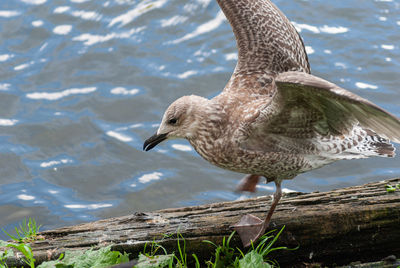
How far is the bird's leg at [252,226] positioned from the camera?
4199 millimetres

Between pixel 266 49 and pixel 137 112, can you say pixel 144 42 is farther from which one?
pixel 266 49

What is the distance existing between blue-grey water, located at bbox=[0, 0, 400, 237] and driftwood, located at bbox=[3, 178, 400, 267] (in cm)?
347

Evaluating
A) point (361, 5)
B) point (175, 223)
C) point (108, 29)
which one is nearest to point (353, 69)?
point (361, 5)

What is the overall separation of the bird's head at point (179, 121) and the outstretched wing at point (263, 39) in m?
0.86

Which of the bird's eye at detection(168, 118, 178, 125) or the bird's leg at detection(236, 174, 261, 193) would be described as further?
the bird's leg at detection(236, 174, 261, 193)

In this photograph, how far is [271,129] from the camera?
14.8 ft

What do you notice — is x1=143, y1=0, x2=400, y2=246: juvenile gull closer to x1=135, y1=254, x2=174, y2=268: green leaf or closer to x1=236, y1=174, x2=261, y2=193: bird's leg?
x1=135, y1=254, x2=174, y2=268: green leaf

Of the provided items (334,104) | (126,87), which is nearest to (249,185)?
(334,104)

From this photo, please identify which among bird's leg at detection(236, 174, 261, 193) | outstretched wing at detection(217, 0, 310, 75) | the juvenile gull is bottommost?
bird's leg at detection(236, 174, 261, 193)

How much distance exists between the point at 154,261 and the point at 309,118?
4.99 feet

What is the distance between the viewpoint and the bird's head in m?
4.47

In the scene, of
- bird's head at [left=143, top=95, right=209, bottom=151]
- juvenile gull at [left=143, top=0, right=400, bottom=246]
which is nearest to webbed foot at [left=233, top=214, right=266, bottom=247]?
juvenile gull at [left=143, top=0, right=400, bottom=246]

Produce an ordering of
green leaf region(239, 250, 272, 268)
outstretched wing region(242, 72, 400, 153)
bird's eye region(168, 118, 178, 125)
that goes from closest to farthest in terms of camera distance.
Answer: outstretched wing region(242, 72, 400, 153)
green leaf region(239, 250, 272, 268)
bird's eye region(168, 118, 178, 125)

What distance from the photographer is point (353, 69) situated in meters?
9.51
